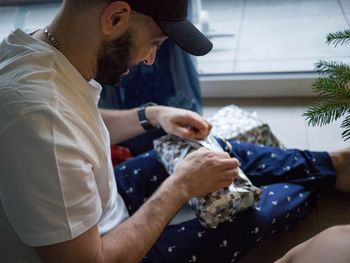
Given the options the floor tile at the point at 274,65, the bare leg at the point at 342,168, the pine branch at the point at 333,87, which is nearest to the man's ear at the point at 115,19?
the pine branch at the point at 333,87

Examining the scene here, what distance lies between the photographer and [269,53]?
189cm

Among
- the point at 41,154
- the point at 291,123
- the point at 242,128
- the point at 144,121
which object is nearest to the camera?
the point at 41,154

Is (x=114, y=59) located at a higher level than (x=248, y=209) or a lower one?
higher

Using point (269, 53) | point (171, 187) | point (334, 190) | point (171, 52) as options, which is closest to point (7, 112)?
point (171, 187)

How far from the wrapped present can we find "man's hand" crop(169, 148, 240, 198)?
36cm

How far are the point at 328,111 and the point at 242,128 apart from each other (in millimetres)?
713

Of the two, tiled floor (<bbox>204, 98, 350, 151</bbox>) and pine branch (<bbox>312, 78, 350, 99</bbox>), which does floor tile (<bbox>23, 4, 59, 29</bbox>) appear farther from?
pine branch (<bbox>312, 78, 350, 99</bbox>)

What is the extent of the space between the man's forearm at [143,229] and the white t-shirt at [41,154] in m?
0.10

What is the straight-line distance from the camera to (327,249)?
73 centimetres

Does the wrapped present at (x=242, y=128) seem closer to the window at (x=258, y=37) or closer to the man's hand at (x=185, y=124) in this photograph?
the man's hand at (x=185, y=124)

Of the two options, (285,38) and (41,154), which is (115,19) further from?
(285,38)

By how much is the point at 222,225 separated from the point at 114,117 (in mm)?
451

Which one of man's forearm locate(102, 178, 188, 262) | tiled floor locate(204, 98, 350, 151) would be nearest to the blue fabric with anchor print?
man's forearm locate(102, 178, 188, 262)

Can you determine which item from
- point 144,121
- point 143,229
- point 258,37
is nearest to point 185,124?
point 144,121
